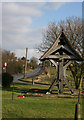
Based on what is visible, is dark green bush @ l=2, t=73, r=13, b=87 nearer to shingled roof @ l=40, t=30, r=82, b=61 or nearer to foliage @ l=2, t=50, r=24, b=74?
shingled roof @ l=40, t=30, r=82, b=61

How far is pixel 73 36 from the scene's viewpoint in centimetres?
2392

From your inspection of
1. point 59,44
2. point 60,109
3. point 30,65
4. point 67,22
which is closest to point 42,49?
point 67,22

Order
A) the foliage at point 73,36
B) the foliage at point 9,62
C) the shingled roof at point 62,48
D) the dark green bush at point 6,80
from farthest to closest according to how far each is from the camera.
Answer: the foliage at point 9,62 → the foliage at point 73,36 → the dark green bush at point 6,80 → the shingled roof at point 62,48

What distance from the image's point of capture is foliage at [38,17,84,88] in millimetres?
23391

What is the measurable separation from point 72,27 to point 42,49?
17.4ft

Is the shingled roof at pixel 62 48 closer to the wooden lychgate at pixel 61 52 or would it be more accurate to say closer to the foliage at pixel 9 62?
the wooden lychgate at pixel 61 52

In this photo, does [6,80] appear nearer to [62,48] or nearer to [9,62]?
[62,48]

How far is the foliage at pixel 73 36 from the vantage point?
76.7 feet

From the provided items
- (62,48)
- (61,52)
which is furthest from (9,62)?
(62,48)

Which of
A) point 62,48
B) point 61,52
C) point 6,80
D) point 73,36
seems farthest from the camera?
point 73,36

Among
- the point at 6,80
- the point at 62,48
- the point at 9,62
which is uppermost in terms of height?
the point at 62,48

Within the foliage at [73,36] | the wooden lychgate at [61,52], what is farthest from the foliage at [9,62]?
the wooden lychgate at [61,52]

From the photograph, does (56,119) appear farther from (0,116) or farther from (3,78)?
(3,78)

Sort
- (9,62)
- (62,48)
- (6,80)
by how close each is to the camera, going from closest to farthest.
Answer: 1. (62,48)
2. (6,80)
3. (9,62)
